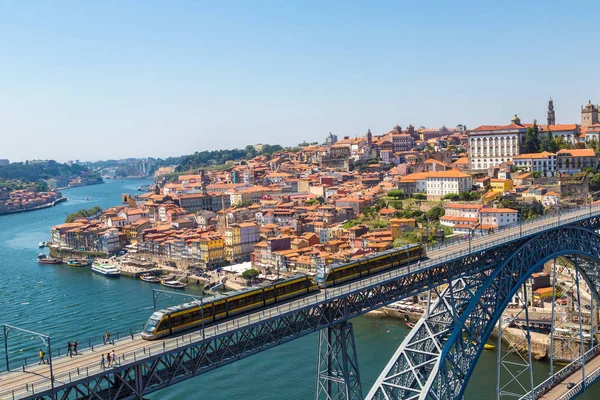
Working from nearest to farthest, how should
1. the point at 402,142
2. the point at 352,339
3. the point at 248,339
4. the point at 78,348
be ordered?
the point at 248,339 → the point at 352,339 → the point at 78,348 → the point at 402,142

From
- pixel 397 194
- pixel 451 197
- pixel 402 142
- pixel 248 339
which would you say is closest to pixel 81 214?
pixel 397 194

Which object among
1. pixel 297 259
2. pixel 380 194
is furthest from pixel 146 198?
pixel 297 259

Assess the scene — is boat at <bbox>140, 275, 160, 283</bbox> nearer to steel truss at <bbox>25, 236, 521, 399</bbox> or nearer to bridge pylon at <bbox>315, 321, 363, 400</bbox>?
steel truss at <bbox>25, 236, 521, 399</bbox>

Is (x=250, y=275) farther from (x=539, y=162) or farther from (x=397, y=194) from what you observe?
(x=539, y=162)

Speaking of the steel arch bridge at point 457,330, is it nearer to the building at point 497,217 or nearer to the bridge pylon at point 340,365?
the bridge pylon at point 340,365

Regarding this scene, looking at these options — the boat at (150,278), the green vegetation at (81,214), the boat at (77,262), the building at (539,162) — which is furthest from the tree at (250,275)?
the green vegetation at (81,214)

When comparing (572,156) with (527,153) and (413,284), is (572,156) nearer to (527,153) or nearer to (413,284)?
(527,153)

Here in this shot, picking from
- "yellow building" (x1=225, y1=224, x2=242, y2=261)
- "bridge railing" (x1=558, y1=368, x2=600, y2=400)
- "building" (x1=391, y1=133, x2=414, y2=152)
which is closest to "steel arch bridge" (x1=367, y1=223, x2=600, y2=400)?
"bridge railing" (x1=558, y1=368, x2=600, y2=400)

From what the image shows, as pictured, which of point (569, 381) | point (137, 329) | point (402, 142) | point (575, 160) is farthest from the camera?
point (402, 142)
